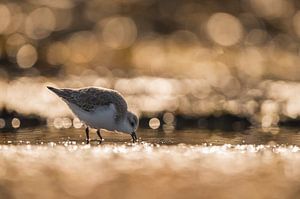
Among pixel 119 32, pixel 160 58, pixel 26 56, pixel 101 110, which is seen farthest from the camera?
pixel 119 32

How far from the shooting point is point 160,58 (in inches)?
765

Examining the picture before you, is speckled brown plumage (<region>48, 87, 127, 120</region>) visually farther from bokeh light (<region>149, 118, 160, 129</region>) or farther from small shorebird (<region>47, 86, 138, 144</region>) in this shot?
bokeh light (<region>149, 118, 160, 129</region>)

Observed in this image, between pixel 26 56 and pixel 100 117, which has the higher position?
pixel 26 56

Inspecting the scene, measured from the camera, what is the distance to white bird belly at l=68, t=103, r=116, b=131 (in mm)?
11508

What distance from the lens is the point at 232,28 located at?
70.4 ft

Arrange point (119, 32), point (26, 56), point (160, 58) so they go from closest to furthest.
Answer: point (26, 56) < point (160, 58) < point (119, 32)

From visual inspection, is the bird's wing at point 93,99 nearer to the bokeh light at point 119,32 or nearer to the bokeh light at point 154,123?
the bokeh light at point 154,123

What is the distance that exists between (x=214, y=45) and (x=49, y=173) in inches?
494

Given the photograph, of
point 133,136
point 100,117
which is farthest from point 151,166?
point 100,117

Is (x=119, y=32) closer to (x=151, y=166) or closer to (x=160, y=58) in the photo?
(x=160, y=58)

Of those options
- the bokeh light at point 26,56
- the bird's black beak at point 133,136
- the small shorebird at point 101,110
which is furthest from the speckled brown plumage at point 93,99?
the bokeh light at point 26,56

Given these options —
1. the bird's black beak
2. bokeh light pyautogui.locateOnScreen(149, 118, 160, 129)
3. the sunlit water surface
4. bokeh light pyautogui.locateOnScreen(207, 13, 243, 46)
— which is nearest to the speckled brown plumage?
the bird's black beak

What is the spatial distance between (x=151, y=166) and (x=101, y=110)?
2.76m

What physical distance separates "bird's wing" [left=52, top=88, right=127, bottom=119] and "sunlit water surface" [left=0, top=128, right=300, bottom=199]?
0.47m
